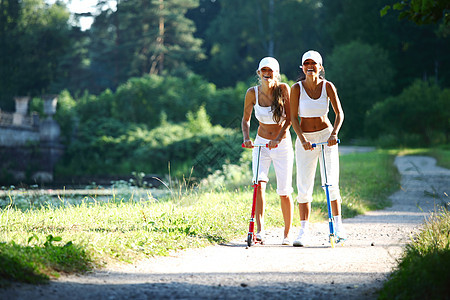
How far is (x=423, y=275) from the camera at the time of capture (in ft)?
14.3

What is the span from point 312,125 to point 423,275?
2.77 metres

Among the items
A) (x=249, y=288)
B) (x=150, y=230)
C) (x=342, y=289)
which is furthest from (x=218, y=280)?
(x=150, y=230)

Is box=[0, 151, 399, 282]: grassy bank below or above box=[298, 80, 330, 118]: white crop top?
below

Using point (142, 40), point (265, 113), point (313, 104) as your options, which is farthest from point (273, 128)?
point (142, 40)

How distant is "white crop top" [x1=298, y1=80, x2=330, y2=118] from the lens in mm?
6719

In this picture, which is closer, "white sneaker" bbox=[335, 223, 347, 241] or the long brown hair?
the long brown hair

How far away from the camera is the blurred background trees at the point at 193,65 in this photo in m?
35.2

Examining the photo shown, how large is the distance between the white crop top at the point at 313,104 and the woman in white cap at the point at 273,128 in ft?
0.61

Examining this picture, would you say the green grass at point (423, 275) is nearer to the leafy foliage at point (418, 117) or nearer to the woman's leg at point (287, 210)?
the woman's leg at point (287, 210)

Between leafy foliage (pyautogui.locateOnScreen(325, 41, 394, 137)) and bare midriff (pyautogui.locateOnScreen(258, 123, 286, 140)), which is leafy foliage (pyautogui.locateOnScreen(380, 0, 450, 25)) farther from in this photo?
leafy foliage (pyautogui.locateOnScreen(325, 41, 394, 137))

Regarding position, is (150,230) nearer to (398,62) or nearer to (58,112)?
(58,112)

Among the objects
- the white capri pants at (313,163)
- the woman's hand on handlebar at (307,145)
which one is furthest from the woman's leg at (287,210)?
the woman's hand on handlebar at (307,145)

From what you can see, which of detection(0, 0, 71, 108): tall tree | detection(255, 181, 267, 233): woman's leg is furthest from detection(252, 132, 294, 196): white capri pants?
detection(0, 0, 71, 108): tall tree

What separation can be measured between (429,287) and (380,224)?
17.4 feet
